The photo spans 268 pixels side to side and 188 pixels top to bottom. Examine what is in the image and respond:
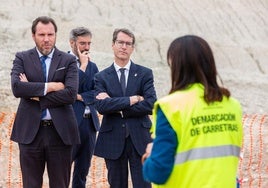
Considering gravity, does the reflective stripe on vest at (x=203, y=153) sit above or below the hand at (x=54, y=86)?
below

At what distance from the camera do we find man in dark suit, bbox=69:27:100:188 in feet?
25.5

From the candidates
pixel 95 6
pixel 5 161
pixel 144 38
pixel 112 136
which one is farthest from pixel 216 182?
pixel 95 6

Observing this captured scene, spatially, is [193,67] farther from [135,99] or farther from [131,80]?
[131,80]

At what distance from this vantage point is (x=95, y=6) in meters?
34.8

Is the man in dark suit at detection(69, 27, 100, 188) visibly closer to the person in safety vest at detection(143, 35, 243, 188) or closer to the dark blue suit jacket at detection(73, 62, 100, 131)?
the dark blue suit jacket at detection(73, 62, 100, 131)

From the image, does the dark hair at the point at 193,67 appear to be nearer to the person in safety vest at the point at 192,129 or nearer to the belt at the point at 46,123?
the person in safety vest at the point at 192,129

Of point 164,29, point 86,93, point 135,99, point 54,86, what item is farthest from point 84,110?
point 164,29

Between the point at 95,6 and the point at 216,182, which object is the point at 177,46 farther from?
the point at 95,6

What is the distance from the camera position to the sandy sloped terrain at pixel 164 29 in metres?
23.0

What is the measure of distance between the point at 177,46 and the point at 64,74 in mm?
2664

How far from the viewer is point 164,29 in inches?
1292

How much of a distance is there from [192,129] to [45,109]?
2.71 m

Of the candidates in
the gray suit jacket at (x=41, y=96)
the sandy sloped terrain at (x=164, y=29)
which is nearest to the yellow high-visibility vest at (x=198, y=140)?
the gray suit jacket at (x=41, y=96)

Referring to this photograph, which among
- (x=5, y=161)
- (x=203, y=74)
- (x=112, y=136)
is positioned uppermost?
(x=203, y=74)
